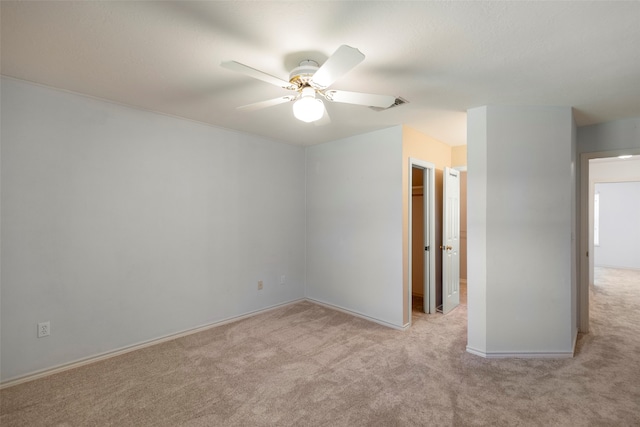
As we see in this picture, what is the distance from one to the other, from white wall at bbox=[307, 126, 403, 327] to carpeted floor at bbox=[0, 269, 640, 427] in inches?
26.5

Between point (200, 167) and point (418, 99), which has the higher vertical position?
point (418, 99)

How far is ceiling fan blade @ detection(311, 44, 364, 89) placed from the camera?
1.38 m

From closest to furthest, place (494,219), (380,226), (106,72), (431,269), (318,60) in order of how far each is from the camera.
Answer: (318,60) → (106,72) → (494,219) → (380,226) → (431,269)

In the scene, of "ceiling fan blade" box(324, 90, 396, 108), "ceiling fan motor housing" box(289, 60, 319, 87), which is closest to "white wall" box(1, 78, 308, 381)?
"ceiling fan motor housing" box(289, 60, 319, 87)

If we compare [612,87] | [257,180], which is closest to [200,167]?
[257,180]

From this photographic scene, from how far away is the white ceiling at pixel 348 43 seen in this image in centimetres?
148

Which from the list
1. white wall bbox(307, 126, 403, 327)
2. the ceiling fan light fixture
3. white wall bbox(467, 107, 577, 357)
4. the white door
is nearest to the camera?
the ceiling fan light fixture

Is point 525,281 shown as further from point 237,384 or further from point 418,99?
point 237,384

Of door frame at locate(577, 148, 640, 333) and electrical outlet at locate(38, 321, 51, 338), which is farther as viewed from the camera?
door frame at locate(577, 148, 640, 333)

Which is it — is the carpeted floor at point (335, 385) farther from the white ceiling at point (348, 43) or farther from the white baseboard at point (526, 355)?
the white ceiling at point (348, 43)

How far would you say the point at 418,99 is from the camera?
2629mm

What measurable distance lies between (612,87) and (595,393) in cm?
239

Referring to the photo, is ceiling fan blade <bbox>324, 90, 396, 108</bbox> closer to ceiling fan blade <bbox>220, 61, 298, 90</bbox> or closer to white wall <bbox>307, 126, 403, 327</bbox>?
ceiling fan blade <bbox>220, 61, 298, 90</bbox>

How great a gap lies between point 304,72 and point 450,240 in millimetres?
3259
